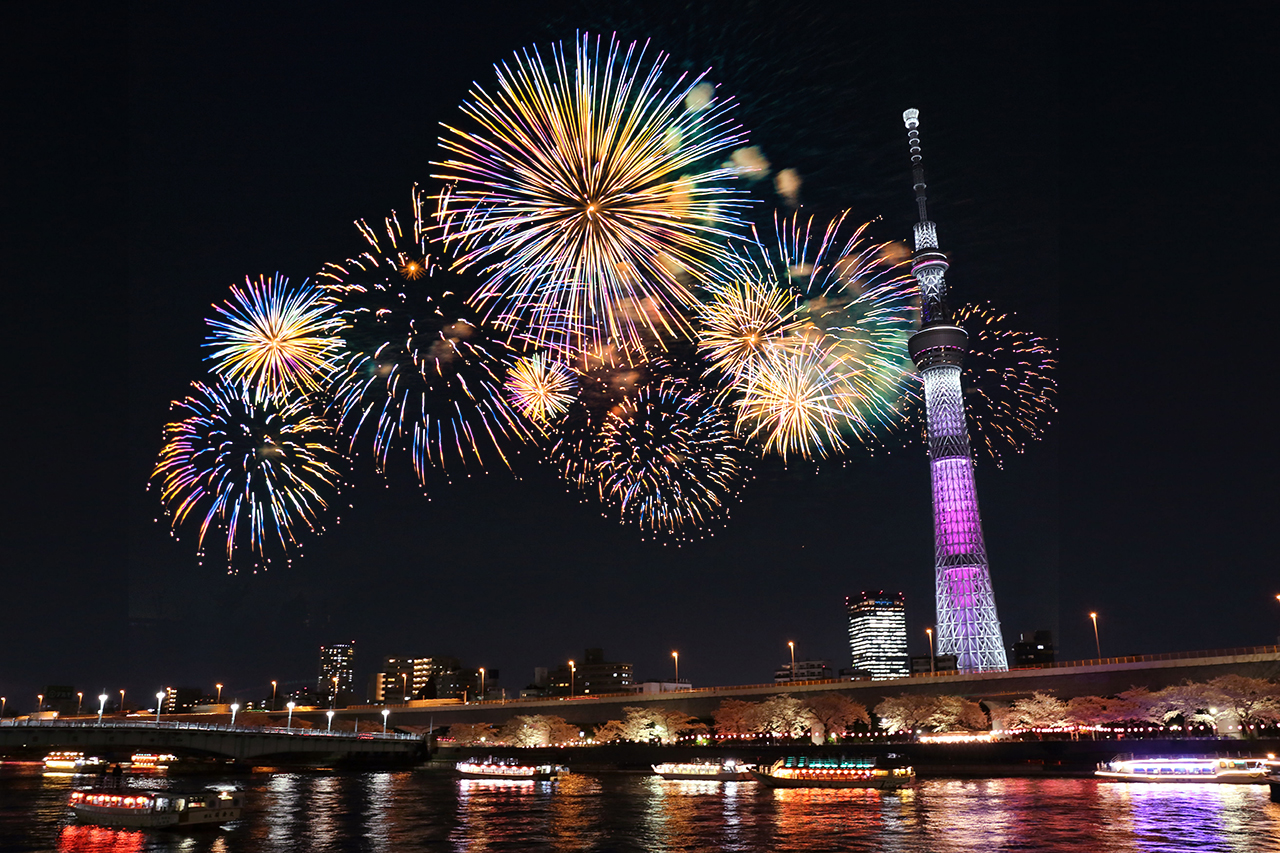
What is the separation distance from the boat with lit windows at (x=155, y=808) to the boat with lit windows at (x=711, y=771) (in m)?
66.2

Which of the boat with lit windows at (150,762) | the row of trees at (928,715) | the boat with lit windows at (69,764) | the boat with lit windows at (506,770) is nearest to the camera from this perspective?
the row of trees at (928,715)

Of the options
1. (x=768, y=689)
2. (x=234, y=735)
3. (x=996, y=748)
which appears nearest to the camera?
(x=996, y=748)

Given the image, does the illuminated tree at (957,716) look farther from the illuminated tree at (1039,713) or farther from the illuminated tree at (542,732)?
the illuminated tree at (542,732)

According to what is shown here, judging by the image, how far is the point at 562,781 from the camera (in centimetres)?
13438

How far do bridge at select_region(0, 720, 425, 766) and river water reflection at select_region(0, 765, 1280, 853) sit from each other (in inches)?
1246

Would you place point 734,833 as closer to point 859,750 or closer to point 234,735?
point 859,750

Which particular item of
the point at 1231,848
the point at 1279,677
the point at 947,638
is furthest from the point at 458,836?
the point at 947,638

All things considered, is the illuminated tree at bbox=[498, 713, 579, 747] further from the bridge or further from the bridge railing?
the bridge railing

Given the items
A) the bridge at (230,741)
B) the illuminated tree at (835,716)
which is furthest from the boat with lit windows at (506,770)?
the illuminated tree at (835,716)

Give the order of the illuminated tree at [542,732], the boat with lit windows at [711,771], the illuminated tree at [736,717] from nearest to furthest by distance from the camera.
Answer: the boat with lit windows at [711,771], the illuminated tree at [736,717], the illuminated tree at [542,732]

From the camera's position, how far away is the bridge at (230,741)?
5458 inches

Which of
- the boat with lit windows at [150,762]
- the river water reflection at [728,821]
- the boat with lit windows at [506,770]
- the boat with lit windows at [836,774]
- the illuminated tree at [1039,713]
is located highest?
the illuminated tree at [1039,713]

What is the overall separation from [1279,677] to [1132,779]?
31.3 metres

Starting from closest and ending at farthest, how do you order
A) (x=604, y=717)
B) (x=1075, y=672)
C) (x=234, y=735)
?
(x=1075, y=672), (x=234, y=735), (x=604, y=717)
